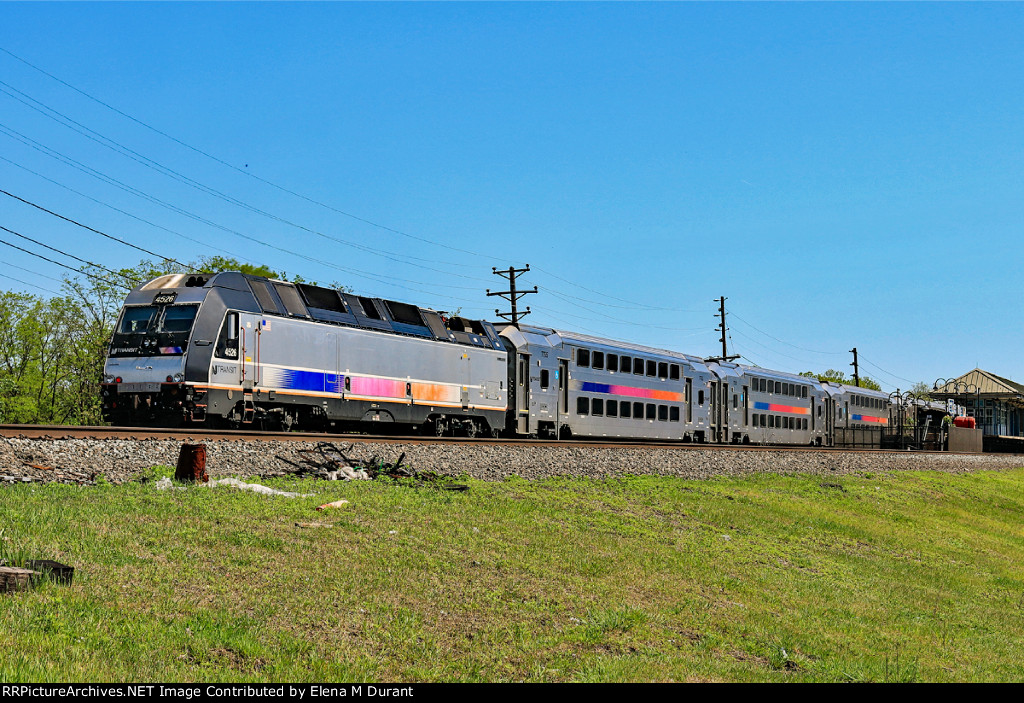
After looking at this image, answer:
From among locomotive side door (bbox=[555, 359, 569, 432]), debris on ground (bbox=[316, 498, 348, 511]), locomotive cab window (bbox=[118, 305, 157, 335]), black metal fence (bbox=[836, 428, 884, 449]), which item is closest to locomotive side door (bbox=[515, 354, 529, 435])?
locomotive side door (bbox=[555, 359, 569, 432])

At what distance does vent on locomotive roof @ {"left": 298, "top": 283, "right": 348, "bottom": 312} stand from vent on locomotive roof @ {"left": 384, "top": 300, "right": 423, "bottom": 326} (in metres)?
2.08

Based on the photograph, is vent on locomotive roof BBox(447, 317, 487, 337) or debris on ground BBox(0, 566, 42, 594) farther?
vent on locomotive roof BBox(447, 317, 487, 337)

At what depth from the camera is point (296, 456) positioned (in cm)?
1670

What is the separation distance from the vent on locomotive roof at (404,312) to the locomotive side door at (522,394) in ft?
18.5

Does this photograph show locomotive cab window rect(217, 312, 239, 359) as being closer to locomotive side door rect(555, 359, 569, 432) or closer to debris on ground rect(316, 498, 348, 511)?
debris on ground rect(316, 498, 348, 511)

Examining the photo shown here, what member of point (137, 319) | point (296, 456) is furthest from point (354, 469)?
point (137, 319)

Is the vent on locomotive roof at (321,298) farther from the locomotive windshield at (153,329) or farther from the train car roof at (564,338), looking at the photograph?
the train car roof at (564,338)

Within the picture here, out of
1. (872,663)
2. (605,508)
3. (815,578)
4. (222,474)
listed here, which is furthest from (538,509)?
(872,663)

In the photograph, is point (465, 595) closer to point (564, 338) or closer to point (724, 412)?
point (564, 338)

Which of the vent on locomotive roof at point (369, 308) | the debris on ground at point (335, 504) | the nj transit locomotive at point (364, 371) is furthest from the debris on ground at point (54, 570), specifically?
the vent on locomotive roof at point (369, 308)

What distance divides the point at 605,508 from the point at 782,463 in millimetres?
14529

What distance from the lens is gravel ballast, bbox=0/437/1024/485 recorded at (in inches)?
544

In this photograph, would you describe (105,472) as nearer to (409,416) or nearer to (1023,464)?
(409,416)

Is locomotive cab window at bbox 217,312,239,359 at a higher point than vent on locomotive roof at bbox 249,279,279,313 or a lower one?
lower
